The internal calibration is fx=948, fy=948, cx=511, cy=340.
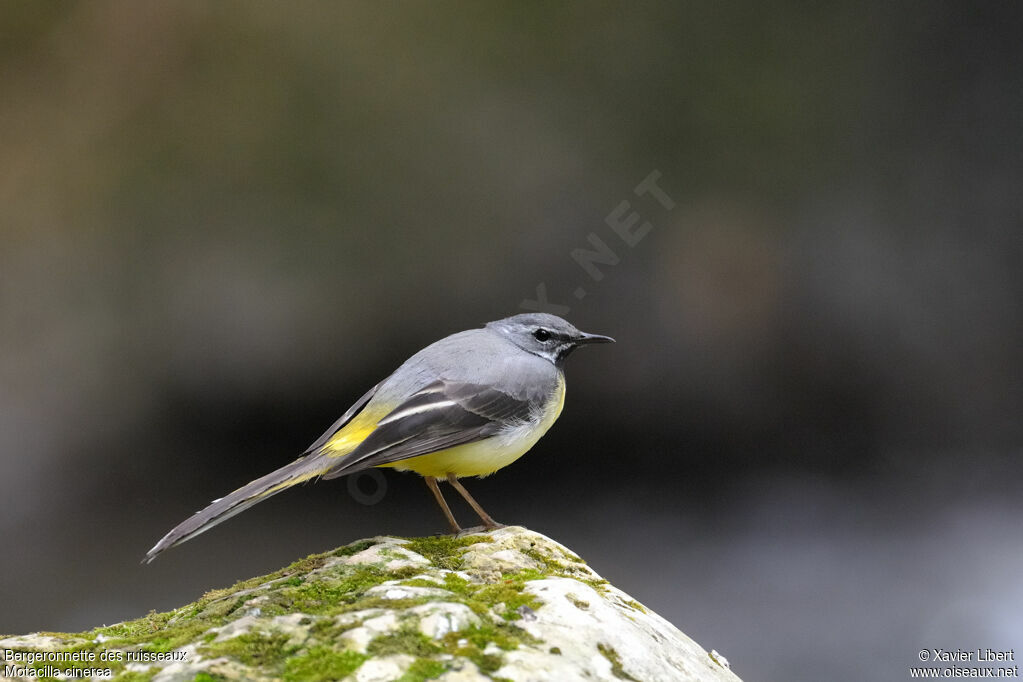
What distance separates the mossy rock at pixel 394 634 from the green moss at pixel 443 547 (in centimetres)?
2

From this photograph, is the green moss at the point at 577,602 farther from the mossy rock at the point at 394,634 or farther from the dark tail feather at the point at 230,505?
the dark tail feather at the point at 230,505

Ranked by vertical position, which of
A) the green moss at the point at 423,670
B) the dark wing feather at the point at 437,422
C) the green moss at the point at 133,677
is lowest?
the green moss at the point at 423,670

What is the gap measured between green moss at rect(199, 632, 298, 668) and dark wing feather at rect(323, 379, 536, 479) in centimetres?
105

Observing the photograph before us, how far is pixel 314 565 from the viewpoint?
14.7ft

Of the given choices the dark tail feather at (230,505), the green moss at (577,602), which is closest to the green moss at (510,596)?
the green moss at (577,602)

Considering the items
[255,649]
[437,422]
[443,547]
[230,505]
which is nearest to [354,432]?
[437,422]

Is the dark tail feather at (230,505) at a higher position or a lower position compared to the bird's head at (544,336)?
lower

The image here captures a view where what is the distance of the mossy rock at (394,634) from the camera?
338 cm

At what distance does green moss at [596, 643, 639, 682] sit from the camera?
11.5 ft

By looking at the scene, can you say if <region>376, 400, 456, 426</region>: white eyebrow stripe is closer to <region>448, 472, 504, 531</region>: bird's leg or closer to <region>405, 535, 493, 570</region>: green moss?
<region>448, 472, 504, 531</region>: bird's leg

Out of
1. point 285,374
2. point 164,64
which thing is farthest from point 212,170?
point 285,374

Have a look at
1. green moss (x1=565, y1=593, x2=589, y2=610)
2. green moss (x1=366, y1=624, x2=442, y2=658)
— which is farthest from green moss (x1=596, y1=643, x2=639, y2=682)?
green moss (x1=366, y1=624, x2=442, y2=658)

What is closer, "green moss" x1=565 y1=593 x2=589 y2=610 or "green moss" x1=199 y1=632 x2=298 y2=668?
"green moss" x1=199 y1=632 x2=298 y2=668

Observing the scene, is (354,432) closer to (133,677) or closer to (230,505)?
(230,505)
